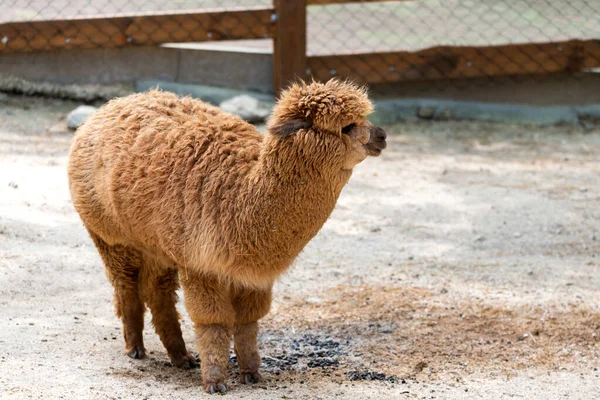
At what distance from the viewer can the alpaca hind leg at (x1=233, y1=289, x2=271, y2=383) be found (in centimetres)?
455

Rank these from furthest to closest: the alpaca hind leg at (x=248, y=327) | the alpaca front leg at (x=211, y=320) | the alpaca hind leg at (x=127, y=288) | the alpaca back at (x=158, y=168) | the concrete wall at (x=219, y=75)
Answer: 1. the concrete wall at (x=219, y=75)
2. the alpaca hind leg at (x=127, y=288)
3. the alpaca hind leg at (x=248, y=327)
4. the alpaca front leg at (x=211, y=320)
5. the alpaca back at (x=158, y=168)

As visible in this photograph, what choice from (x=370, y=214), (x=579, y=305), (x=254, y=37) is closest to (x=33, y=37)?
(x=254, y=37)

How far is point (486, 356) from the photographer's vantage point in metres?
5.07

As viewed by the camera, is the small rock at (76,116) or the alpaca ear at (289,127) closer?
the alpaca ear at (289,127)

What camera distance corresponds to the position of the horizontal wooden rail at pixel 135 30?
29.7 feet

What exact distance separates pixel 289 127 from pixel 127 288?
5.16ft

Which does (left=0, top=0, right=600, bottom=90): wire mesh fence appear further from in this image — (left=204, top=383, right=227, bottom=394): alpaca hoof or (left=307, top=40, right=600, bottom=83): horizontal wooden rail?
(left=204, top=383, right=227, bottom=394): alpaca hoof

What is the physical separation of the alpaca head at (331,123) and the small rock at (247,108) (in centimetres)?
497

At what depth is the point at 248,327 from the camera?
15.1 feet

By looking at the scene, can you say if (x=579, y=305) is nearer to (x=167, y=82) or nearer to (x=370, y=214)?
(x=370, y=214)

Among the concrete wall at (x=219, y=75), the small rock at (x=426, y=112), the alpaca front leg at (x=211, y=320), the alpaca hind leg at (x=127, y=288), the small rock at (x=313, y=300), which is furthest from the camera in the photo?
the small rock at (x=426, y=112)

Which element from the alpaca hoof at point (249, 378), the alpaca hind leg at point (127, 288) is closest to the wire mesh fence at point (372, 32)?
the alpaca hind leg at point (127, 288)

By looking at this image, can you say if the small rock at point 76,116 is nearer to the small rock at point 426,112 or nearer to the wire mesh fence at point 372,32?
the wire mesh fence at point 372,32

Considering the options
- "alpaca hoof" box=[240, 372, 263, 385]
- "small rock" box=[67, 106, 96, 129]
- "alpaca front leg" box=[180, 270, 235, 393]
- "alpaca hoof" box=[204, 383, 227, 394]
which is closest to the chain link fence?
"small rock" box=[67, 106, 96, 129]
